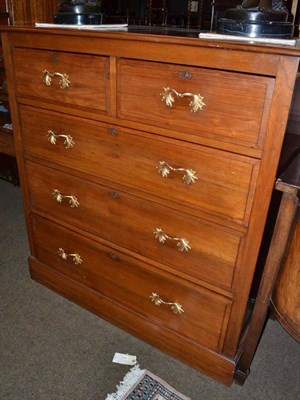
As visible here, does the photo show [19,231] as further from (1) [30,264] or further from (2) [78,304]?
(2) [78,304]

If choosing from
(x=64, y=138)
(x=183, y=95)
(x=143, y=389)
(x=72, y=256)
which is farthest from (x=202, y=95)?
(x=143, y=389)

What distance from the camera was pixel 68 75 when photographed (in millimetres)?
1197

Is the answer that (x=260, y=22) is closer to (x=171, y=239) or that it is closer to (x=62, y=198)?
(x=171, y=239)

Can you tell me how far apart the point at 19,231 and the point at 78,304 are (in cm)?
79

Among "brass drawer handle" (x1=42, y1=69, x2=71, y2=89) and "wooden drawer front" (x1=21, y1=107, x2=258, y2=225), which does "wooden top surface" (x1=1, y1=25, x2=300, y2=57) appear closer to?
"brass drawer handle" (x1=42, y1=69, x2=71, y2=89)

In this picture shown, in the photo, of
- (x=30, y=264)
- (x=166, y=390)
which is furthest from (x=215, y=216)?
(x=30, y=264)

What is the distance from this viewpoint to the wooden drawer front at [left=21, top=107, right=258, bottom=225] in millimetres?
1004

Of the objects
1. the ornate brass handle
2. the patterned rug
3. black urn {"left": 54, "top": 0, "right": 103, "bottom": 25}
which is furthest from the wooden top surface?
the patterned rug

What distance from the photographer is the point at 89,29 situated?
1.12m

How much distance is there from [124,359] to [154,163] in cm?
79

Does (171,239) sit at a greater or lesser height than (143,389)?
greater

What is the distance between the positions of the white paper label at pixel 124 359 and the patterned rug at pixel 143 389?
0.13ft

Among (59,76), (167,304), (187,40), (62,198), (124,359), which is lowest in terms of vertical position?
(124,359)

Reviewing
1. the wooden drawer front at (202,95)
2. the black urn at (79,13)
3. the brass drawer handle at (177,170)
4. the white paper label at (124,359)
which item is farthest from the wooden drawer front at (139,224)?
the black urn at (79,13)
